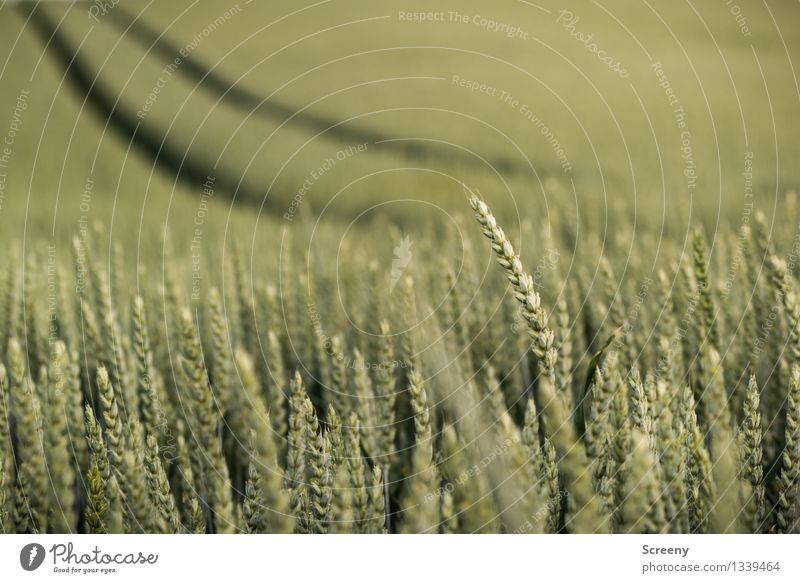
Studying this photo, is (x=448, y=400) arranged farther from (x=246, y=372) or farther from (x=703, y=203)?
(x=703, y=203)

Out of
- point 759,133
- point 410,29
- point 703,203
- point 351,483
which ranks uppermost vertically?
point 410,29

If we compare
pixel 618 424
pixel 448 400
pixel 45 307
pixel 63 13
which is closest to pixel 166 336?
pixel 45 307

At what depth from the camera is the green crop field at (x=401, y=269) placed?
24.7 inches

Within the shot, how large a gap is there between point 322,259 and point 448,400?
0.50 meters

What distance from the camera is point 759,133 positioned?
1.16m

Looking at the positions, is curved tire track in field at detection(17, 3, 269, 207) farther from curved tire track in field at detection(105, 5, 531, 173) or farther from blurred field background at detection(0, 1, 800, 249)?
curved tire track in field at detection(105, 5, 531, 173)

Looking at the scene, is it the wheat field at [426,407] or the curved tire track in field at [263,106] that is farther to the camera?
the curved tire track in field at [263,106]

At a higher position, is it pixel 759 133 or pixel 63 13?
pixel 63 13

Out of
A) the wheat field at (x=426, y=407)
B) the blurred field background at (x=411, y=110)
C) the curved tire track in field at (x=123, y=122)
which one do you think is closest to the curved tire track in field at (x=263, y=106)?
the blurred field background at (x=411, y=110)

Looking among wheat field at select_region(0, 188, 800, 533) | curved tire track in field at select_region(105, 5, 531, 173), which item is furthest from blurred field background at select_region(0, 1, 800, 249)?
wheat field at select_region(0, 188, 800, 533)

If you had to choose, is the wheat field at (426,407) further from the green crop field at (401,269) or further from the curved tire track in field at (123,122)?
the curved tire track in field at (123,122)

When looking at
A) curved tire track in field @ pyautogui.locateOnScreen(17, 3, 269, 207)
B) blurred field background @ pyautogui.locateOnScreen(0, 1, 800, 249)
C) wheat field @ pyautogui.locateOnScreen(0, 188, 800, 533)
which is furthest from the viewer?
curved tire track in field @ pyautogui.locateOnScreen(17, 3, 269, 207)

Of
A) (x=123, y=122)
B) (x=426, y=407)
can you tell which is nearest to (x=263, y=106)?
(x=123, y=122)

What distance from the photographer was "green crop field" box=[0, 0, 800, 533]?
0.63 metres
